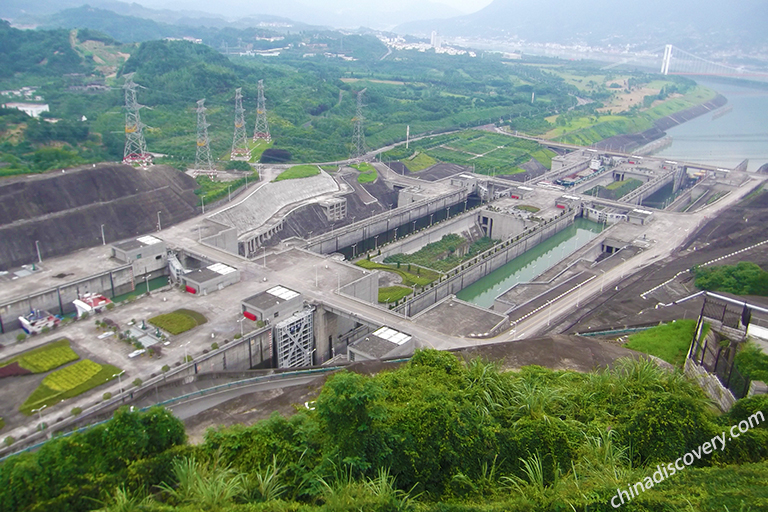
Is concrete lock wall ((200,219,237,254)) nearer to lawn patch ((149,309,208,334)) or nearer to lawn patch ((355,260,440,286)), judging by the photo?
lawn patch ((355,260,440,286))

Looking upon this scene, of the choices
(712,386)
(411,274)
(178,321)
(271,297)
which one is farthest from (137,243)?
(712,386)

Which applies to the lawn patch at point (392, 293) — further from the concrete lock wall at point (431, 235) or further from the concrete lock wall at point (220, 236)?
the concrete lock wall at point (220, 236)

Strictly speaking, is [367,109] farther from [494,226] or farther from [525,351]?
[525,351]

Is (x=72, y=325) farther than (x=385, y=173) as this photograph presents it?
No

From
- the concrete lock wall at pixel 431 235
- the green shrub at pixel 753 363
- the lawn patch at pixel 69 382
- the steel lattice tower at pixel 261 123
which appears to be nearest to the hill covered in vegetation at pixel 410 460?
the green shrub at pixel 753 363

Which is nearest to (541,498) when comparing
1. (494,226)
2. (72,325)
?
(72,325)
